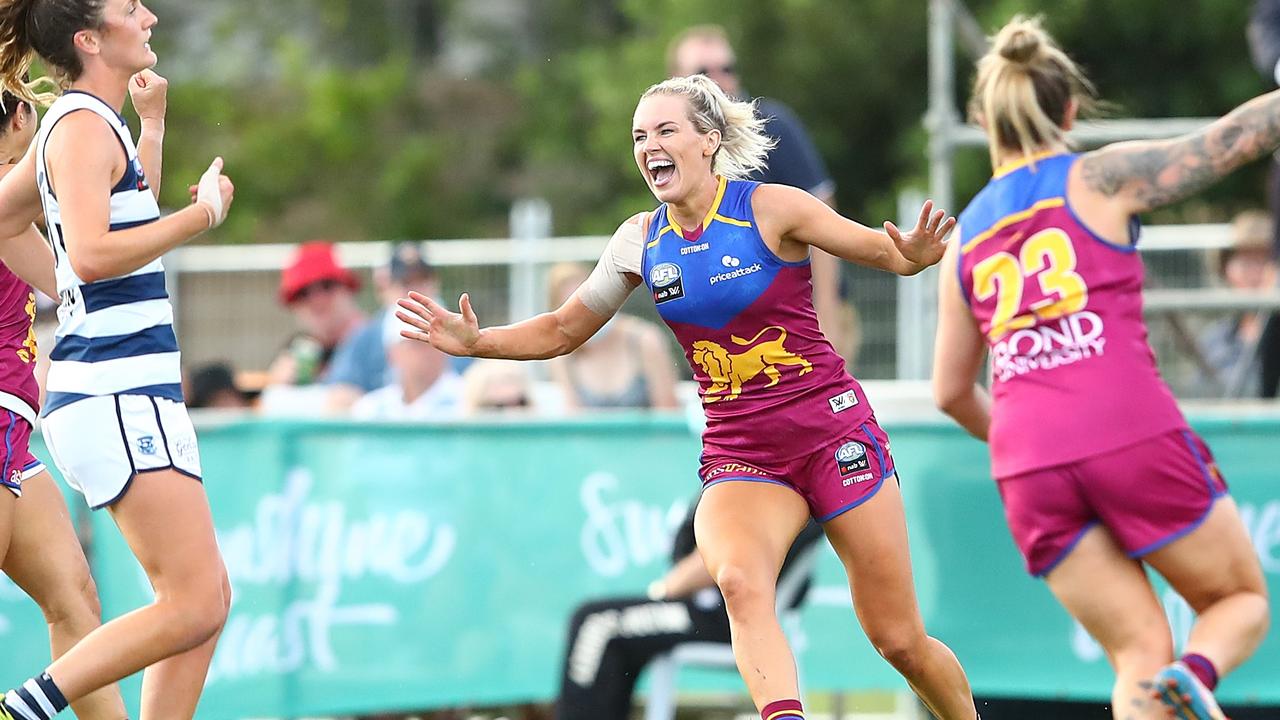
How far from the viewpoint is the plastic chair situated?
8.06 m

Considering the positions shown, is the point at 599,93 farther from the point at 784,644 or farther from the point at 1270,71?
the point at 784,644

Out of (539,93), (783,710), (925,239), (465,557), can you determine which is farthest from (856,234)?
(539,93)

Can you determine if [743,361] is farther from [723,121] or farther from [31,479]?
[31,479]

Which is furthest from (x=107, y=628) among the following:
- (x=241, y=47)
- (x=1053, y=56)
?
(x=241, y=47)

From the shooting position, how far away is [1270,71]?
833 centimetres

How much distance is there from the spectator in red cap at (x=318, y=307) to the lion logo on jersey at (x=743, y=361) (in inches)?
214

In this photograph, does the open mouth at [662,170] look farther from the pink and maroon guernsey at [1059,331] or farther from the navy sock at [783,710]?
the navy sock at [783,710]

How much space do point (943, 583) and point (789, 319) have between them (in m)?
3.25

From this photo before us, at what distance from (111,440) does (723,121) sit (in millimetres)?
2160

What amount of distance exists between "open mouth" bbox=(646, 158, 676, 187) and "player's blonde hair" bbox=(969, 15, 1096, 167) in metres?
0.99

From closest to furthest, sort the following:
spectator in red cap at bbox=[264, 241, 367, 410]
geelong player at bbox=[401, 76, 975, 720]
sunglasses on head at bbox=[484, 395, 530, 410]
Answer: geelong player at bbox=[401, 76, 975, 720], sunglasses on head at bbox=[484, 395, 530, 410], spectator in red cap at bbox=[264, 241, 367, 410]

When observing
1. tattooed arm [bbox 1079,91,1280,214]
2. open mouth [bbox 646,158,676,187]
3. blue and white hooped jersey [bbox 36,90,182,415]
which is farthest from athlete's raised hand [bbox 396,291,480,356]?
tattooed arm [bbox 1079,91,1280,214]

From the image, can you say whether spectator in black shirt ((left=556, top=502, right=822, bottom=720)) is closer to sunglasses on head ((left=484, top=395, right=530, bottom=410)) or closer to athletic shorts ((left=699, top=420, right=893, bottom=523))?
sunglasses on head ((left=484, top=395, right=530, bottom=410))

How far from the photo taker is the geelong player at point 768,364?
5516 millimetres
